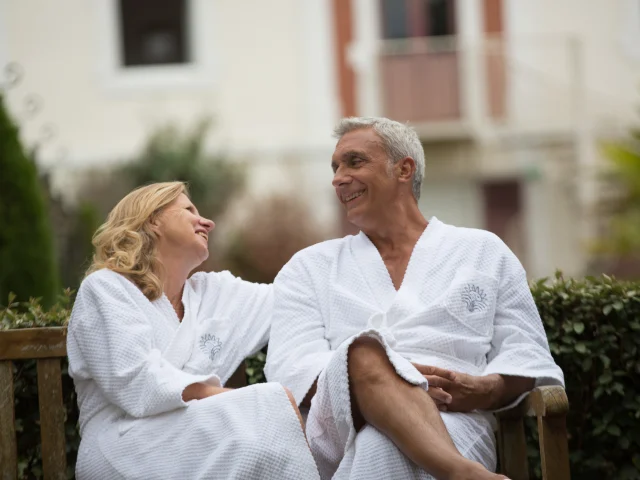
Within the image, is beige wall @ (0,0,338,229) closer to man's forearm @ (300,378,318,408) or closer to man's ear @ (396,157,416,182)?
man's ear @ (396,157,416,182)

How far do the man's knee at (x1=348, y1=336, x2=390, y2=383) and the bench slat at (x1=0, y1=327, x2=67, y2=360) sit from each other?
0.99 meters

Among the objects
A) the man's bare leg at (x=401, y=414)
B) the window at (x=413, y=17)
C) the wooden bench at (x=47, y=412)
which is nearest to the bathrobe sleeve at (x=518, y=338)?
the wooden bench at (x=47, y=412)

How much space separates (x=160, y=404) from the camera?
3.46 meters

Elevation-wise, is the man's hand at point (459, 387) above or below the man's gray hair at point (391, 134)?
below

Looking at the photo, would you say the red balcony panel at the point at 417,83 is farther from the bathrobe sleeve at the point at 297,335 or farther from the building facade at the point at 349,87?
the bathrobe sleeve at the point at 297,335

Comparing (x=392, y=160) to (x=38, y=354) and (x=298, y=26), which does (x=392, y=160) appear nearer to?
(x=38, y=354)

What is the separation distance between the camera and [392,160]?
4.11 m

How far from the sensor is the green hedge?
13.3ft

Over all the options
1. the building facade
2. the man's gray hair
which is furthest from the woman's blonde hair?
the building facade

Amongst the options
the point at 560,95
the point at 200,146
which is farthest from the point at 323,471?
the point at 560,95

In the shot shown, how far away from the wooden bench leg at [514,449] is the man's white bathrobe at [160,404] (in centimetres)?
81

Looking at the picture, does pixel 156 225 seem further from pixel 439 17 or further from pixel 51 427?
pixel 439 17

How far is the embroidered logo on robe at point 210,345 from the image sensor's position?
3.78m

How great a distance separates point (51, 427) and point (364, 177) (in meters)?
1.30
